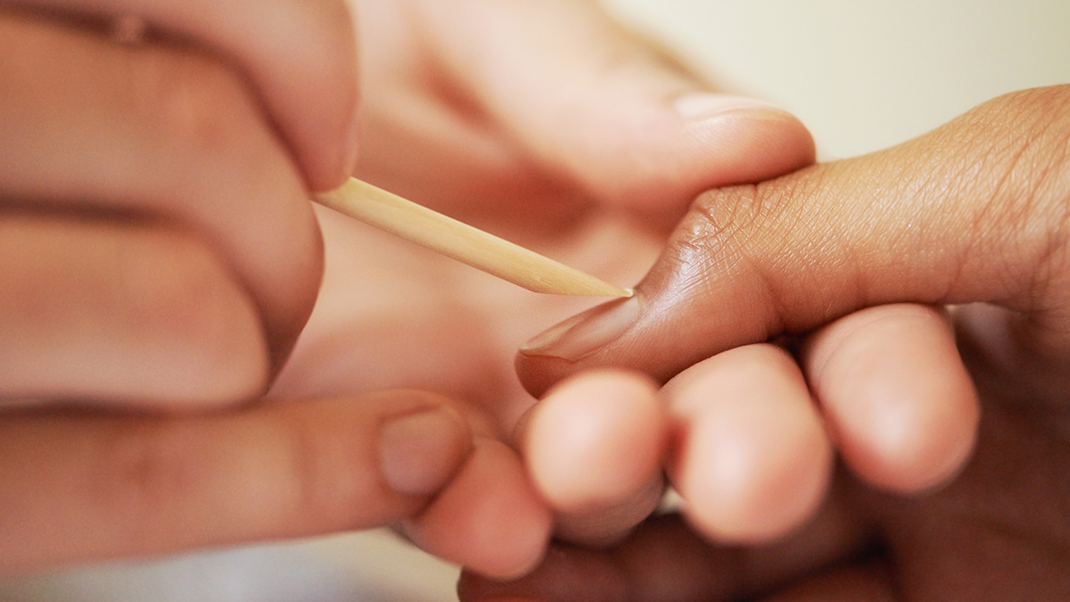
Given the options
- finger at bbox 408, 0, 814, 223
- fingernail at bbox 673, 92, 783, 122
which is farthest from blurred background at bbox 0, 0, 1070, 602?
fingernail at bbox 673, 92, 783, 122

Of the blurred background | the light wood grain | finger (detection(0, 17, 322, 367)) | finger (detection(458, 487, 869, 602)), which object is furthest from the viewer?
the blurred background

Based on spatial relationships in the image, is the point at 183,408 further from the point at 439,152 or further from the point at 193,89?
the point at 439,152

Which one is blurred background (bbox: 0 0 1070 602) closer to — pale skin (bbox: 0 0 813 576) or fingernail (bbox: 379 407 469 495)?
pale skin (bbox: 0 0 813 576)

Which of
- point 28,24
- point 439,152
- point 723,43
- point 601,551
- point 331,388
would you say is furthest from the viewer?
point 723,43

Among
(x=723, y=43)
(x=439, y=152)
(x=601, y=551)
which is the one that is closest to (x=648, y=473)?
(x=601, y=551)

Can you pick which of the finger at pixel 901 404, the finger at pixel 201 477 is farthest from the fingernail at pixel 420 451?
the finger at pixel 901 404

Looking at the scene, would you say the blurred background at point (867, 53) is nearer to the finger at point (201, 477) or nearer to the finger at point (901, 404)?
the finger at point (901, 404)
